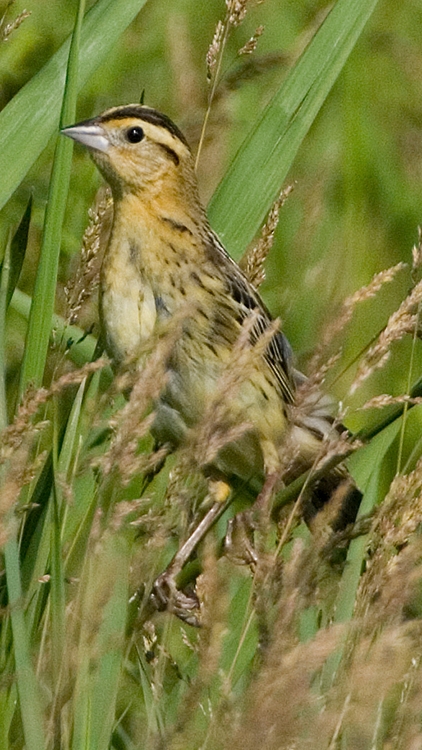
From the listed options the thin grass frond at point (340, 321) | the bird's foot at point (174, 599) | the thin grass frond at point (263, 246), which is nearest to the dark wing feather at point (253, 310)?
the thin grass frond at point (263, 246)

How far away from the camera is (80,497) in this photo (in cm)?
282

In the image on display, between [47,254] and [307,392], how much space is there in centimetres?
66

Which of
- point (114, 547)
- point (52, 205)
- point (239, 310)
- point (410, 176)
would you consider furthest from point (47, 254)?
point (410, 176)

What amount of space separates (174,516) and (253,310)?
1289 mm

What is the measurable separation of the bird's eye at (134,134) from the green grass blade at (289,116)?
0.48 meters

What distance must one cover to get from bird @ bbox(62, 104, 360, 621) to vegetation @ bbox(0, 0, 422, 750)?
0.38 feet

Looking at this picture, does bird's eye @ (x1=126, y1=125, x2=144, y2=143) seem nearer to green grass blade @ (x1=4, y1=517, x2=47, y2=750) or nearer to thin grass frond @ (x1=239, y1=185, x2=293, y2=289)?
thin grass frond @ (x1=239, y1=185, x2=293, y2=289)

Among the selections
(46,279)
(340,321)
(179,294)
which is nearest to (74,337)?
(179,294)

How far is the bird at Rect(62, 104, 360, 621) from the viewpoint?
342cm

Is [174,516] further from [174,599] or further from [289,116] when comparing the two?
[289,116]

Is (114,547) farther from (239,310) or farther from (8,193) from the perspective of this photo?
Result: (239,310)

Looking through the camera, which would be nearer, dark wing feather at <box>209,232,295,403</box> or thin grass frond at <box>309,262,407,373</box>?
thin grass frond at <box>309,262,407,373</box>

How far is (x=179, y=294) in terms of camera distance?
354 cm

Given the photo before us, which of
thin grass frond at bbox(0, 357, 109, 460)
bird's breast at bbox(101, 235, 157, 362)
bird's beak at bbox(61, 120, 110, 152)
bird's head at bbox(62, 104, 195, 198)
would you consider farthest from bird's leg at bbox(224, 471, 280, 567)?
bird's head at bbox(62, 104, 195, 198)
